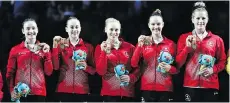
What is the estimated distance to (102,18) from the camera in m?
4.57

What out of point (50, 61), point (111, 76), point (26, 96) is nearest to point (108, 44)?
point (111, 76)

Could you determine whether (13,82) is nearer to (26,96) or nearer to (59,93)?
(26,96)

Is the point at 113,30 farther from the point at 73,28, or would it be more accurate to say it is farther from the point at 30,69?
the point at 30,69

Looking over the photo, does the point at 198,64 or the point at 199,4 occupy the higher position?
the point at 199,4

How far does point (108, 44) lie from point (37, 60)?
0.75 m

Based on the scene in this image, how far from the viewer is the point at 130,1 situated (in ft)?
15.0

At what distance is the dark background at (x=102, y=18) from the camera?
455 cm

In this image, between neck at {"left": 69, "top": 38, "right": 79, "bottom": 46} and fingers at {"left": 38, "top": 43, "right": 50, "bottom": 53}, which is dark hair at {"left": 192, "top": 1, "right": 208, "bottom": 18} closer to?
neck at {"left": 69, "top": 38, "right": 79, "bottom": 46}

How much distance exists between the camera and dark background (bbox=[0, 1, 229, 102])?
179 inches

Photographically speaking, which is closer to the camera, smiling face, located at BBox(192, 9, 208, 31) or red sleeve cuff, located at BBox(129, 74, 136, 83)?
smiling face, located at BBox(192, 9, 208, 31)

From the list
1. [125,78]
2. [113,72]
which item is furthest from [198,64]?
[113,72]

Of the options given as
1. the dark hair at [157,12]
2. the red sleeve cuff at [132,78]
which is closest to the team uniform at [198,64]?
the dark hair at [157,12]

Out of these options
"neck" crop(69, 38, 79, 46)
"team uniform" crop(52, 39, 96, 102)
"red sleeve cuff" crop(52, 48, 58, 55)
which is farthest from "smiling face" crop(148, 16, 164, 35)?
"red sleeve cuff" crop(52, 48, 58, 55)

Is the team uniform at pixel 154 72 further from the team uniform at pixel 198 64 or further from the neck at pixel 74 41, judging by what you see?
the neck at pixel 74 41
